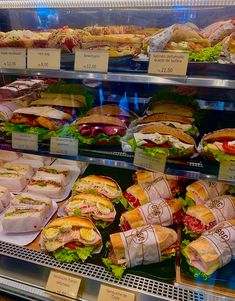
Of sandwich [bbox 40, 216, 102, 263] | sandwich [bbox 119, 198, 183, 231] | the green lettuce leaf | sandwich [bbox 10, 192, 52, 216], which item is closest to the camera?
the green lettuce leaf

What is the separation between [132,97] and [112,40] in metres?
0.57

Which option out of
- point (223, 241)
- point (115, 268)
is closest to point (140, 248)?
point (115, 268)

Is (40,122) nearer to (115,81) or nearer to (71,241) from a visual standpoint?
(115,81)

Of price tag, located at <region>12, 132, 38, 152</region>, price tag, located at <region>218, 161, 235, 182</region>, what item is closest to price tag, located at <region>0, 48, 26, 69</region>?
price tag, located at <region>12, 132, 38, 152</region>

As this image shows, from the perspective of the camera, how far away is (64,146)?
4.66 ft

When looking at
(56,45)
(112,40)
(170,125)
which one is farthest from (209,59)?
(56,45)

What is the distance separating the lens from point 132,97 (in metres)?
1.89

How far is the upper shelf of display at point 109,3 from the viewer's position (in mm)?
1072

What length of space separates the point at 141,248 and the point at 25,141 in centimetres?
80

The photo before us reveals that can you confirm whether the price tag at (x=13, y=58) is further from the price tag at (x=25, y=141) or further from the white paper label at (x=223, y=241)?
the white paper label at (x=223, y=241)

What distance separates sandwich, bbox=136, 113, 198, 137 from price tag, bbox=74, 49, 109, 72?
0.37 m

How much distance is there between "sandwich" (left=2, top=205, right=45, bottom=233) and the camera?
1425mm

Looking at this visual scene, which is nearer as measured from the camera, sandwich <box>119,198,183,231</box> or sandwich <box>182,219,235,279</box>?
sandwich <box>182,219,235,279</box>

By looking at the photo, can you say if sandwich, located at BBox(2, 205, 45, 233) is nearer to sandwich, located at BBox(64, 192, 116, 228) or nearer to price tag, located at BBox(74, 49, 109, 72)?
sandwich, located at BBox(64, 192, 116, 228)
